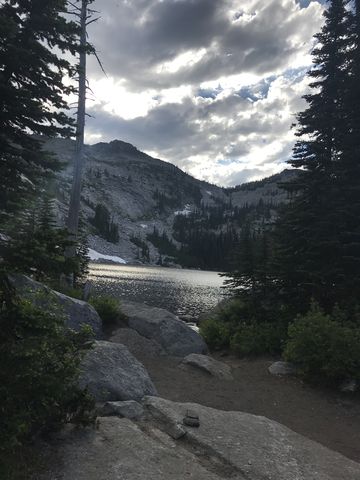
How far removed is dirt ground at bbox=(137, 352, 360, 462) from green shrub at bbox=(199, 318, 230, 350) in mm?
4088

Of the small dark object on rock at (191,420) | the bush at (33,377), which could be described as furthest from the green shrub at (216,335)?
the bush at (33,377)

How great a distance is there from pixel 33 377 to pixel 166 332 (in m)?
11.2

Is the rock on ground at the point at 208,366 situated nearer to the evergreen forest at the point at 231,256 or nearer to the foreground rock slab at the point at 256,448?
the evergreen forest at the point at 231,256

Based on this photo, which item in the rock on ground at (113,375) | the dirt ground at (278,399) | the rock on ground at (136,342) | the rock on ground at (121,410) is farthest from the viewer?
the rock on ground at (136,342)

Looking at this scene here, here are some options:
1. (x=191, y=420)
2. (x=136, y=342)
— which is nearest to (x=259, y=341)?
(x=136, y=342)

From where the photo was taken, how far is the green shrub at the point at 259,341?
15.3 meters

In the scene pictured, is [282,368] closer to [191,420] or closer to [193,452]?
[191,420]

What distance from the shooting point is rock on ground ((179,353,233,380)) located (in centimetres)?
1275

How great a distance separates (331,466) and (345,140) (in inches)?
582

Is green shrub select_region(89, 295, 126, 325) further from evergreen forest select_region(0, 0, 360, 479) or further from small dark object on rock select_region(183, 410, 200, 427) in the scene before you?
small dark object on rock select_region(183, 410, 200, 427)

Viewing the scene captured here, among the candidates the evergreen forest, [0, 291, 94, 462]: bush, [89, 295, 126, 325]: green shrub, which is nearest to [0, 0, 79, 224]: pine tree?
the evergreen forest

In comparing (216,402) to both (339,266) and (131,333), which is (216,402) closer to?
(131,333)

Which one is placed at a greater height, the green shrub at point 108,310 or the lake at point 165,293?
the green shrub at point 108,310

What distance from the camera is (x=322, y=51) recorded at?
62.1 feet
